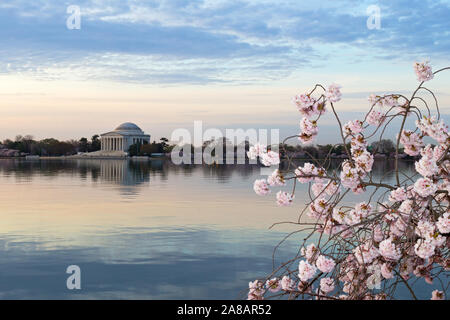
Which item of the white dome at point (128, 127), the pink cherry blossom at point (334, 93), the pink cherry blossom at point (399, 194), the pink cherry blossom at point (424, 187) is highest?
the white dome at point (128, 127)

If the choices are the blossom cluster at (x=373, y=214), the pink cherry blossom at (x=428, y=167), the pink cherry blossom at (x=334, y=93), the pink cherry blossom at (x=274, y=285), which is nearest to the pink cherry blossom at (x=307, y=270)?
the blossom cluster at (x=373, y=214)

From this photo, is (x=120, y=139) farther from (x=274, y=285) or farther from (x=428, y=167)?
(x=428, y=167)

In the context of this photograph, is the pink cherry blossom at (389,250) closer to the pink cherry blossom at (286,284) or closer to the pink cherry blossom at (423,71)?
the pink cherry blossom at (286,284)

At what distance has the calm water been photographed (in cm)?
807

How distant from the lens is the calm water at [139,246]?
8.07 metres

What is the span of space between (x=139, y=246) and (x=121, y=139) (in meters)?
122

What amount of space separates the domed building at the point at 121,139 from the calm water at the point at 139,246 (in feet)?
365

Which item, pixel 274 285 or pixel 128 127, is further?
pixel 128 127

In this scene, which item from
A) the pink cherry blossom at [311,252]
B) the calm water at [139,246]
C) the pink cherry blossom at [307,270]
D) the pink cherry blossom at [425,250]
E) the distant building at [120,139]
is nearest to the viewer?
the pink cherry blossom at [425,250]

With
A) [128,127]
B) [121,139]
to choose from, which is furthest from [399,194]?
[128,127]

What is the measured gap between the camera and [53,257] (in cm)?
988

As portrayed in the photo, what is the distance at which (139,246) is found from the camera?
35.6 ft
